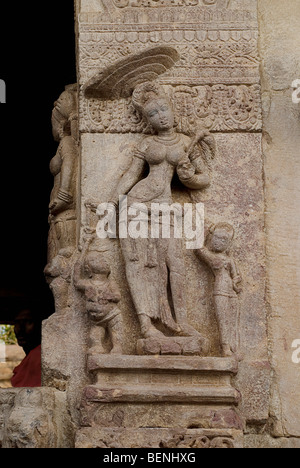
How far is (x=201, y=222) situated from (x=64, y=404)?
1.62 m

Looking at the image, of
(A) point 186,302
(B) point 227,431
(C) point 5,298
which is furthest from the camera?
(C) point 5,298

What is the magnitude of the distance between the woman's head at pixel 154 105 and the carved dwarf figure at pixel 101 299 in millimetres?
1042

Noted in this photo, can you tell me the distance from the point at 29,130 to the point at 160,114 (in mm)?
5240

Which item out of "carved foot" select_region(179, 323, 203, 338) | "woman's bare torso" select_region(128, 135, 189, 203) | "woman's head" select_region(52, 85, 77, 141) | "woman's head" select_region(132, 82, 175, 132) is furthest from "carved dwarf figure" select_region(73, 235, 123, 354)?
"woman's head" select_region(52, 85, 77, 141)

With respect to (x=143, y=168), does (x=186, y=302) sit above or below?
below

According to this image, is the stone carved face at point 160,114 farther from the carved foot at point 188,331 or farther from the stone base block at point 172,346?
the stone base block at point 172,346

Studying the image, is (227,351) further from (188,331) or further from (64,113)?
(64,113)

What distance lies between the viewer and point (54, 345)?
23.7 ft

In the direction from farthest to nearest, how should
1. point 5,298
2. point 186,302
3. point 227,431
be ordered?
point 5,298, point 186,302, point 227,431

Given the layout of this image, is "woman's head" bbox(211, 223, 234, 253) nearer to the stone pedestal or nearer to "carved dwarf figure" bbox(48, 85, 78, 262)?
the stone pedestal

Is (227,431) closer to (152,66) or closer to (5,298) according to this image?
(152,66)

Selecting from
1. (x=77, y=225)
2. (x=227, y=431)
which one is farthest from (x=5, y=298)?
(x=227, y=431)

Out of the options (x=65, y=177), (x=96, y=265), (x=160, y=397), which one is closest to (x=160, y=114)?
(x=65, y=177)

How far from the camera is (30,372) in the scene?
8.84 metres
